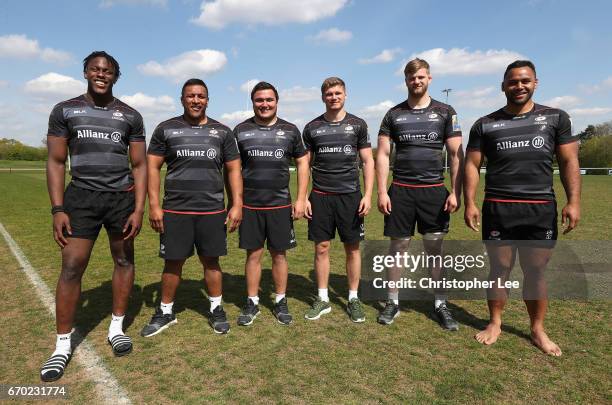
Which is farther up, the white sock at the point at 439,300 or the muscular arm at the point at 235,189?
the muscular arm at the point at 235,189

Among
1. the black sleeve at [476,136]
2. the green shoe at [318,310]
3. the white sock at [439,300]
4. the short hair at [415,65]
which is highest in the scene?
the short hair at [415,65]

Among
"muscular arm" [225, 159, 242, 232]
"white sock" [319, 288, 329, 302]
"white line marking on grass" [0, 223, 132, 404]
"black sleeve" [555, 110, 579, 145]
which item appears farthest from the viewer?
"white sock" [319, 288, 329, 302]

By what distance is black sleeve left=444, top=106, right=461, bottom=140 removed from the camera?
13.9 feet

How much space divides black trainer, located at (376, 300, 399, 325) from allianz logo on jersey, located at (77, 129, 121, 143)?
3162 mm

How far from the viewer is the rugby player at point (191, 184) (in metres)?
3.91

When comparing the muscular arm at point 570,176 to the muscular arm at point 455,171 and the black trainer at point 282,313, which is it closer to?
the muscular arm at point 455,171

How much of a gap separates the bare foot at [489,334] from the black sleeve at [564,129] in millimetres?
1869

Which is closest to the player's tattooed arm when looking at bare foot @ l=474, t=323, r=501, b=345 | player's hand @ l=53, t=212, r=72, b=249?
player's hand @ l=53, t=212, r=72, b=249

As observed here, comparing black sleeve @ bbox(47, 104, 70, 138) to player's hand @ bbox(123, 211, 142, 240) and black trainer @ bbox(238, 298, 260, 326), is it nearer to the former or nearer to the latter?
player's hand @ bbox(123, 211, 142, 240)

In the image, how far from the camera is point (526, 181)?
145 inches

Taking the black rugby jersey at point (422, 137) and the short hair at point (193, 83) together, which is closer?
the short hair at point (193, 83)

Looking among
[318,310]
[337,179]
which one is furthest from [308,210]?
[318,310]

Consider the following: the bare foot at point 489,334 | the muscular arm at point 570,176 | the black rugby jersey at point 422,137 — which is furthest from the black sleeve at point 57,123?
the muscular arm at point 570,176

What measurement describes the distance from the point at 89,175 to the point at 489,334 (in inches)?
158
